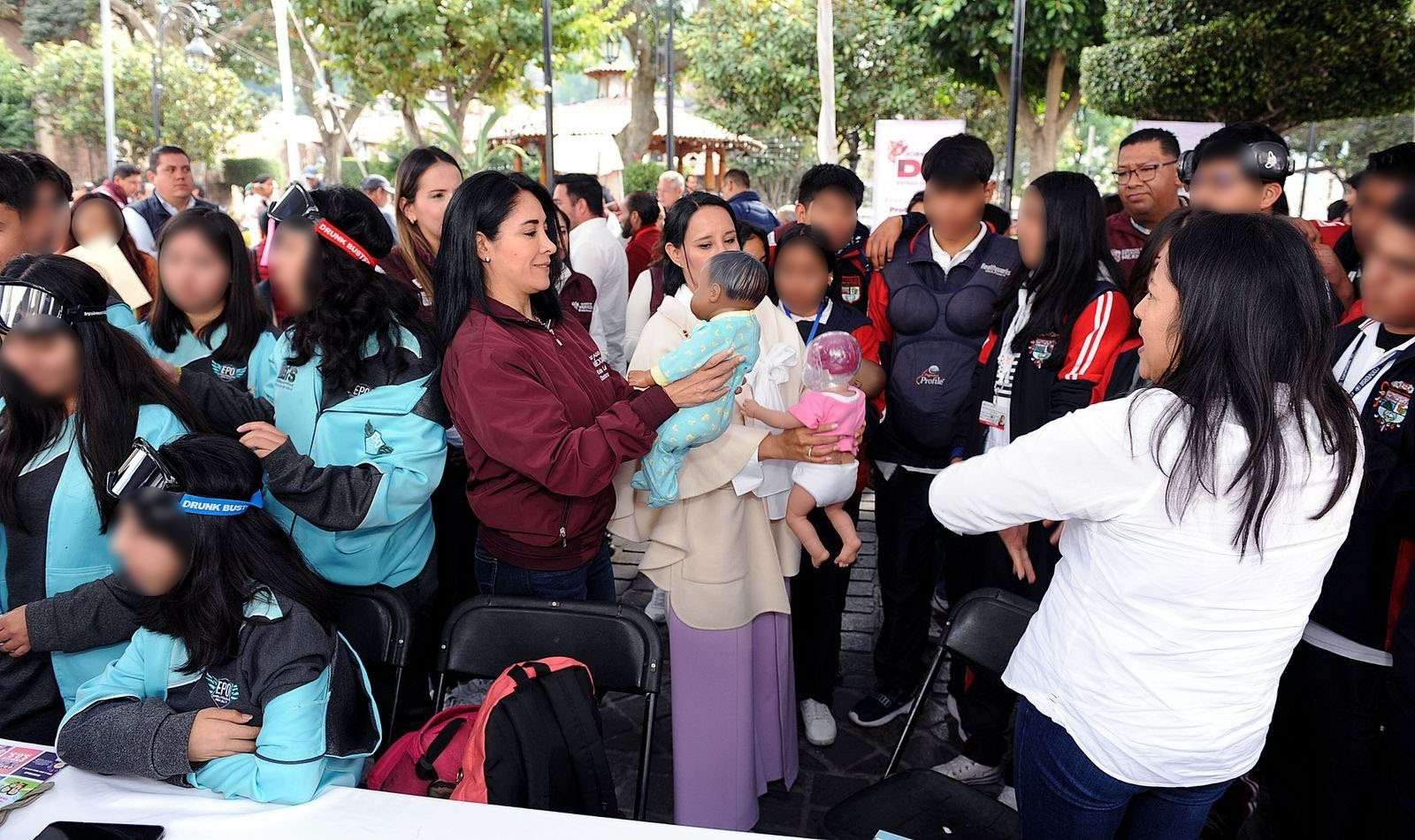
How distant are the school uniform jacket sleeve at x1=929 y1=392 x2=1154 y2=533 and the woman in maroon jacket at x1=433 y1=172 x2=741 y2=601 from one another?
0.83 metres

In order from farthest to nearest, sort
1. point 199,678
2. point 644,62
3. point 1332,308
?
point 644,62 < point 199,678 < point 1332,308

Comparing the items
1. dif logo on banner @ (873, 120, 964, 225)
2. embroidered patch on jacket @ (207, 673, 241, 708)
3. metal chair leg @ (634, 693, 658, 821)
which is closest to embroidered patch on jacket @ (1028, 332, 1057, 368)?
metal chair leg @ (634, 693, 658, 821)

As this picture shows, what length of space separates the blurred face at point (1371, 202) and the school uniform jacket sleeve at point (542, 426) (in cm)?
232

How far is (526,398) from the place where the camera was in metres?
2.21

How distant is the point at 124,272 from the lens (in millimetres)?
3098

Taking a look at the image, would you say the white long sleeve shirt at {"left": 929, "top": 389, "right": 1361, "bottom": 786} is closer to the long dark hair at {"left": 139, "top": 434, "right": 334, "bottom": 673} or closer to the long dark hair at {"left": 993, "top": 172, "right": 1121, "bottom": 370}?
the long dark hair at {"left": 993, "top": 172, "right": 1121, "bottom": 370}

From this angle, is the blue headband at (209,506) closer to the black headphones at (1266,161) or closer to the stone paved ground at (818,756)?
the stone paved ground at (818,756)

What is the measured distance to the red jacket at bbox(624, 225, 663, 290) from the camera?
6676mm

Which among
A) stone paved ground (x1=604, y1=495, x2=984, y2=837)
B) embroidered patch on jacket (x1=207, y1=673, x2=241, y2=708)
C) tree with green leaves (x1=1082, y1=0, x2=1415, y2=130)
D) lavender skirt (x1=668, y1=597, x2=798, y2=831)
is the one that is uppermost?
tree with green leaves (x1=1082, y1=0, x2=1415, y2=130)

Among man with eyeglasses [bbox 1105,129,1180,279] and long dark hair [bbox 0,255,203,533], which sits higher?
man with eyeglasses [bbox 1105,129,1180,279]

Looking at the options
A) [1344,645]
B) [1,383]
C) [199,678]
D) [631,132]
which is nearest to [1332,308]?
[1344,645]

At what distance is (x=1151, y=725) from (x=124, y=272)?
3256 millimetres

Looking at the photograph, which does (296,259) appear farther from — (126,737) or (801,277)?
(801,277)

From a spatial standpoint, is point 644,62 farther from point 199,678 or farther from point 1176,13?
point 199,678
